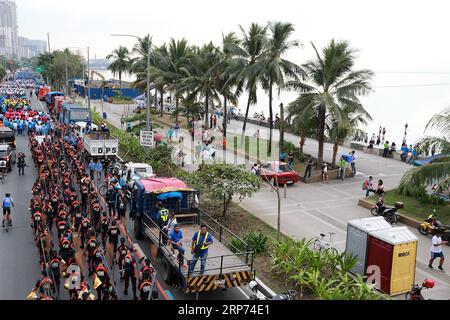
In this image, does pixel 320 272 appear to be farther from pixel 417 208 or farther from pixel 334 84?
pixel 334 84

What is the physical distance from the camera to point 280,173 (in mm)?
23297

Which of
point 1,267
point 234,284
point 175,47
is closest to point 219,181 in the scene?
point 234,284

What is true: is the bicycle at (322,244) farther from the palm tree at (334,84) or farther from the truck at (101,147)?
the truck at (101,147)

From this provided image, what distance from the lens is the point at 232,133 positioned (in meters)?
41.6

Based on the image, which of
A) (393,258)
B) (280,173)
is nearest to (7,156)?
(280,173)

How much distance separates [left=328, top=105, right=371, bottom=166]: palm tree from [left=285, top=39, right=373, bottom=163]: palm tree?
22cm

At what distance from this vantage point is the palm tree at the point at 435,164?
15211 mm

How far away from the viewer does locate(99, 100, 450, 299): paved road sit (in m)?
14.4

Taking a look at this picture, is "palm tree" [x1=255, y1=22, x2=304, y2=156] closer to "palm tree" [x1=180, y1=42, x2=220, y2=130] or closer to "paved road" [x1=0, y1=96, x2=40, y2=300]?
"palm tree" [x1=180, y1=42, x2=220, y2=130]

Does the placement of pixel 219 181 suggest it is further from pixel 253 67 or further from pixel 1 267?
pixel 253 67

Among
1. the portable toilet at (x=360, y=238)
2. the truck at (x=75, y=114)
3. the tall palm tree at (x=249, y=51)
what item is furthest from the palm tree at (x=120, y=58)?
the portable toilet at (x=360, y=238)

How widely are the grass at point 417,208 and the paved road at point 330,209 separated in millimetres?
1184

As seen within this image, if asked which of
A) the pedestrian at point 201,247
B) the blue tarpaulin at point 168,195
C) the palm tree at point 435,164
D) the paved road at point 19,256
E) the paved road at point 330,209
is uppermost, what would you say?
the palm tree at point 435,164

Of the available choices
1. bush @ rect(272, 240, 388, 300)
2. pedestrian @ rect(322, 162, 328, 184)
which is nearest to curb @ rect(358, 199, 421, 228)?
pedestrian @ rect(322, 162, 328, 184)
